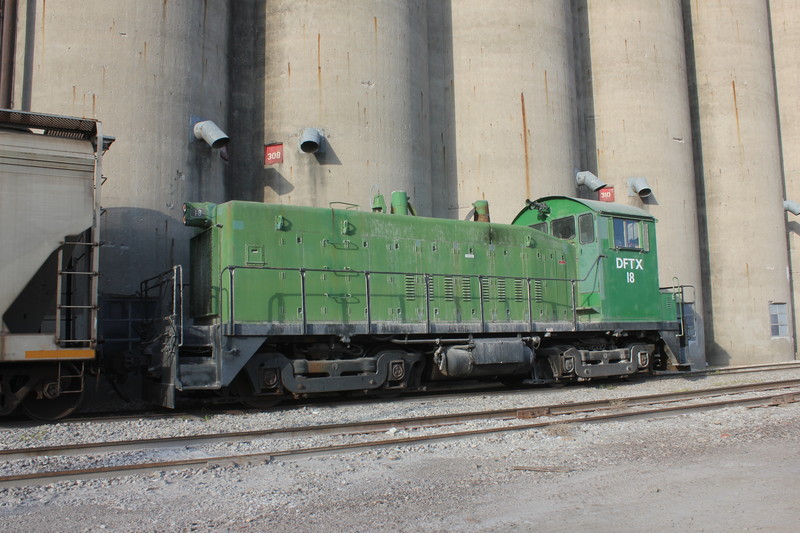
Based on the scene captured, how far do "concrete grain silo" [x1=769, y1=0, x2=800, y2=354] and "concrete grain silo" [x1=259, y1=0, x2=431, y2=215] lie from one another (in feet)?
49.7

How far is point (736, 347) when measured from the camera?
20.4 metres

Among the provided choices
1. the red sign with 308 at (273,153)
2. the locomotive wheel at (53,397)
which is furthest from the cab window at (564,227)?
the locomotive wheel at (53,397)

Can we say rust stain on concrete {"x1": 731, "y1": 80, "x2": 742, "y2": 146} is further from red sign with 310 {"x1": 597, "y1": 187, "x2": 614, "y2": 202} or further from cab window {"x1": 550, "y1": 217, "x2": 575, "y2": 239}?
cab window {"x1": 550, "y1": 217, "x2": 575, "y2": 239}

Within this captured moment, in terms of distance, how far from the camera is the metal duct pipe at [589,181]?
698 inches

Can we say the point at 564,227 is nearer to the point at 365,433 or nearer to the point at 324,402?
the point at 324,402

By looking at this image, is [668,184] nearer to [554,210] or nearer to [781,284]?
[781,284]

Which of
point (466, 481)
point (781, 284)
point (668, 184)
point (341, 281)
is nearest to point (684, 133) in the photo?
point (668, 184)

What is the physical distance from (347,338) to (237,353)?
1.61 m

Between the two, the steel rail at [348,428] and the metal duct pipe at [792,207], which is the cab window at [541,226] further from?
the metal duct pipe at [792,207]

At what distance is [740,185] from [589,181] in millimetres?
6268

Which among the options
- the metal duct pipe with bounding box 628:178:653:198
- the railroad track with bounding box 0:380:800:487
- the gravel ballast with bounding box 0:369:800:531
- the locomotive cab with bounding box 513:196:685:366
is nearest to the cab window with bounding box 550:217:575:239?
the locomotive cab with bounding box 513:196:685:366

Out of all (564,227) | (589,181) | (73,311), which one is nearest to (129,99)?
(73,311)

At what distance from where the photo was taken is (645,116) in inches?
768

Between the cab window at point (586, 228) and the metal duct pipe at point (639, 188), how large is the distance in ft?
23.5
